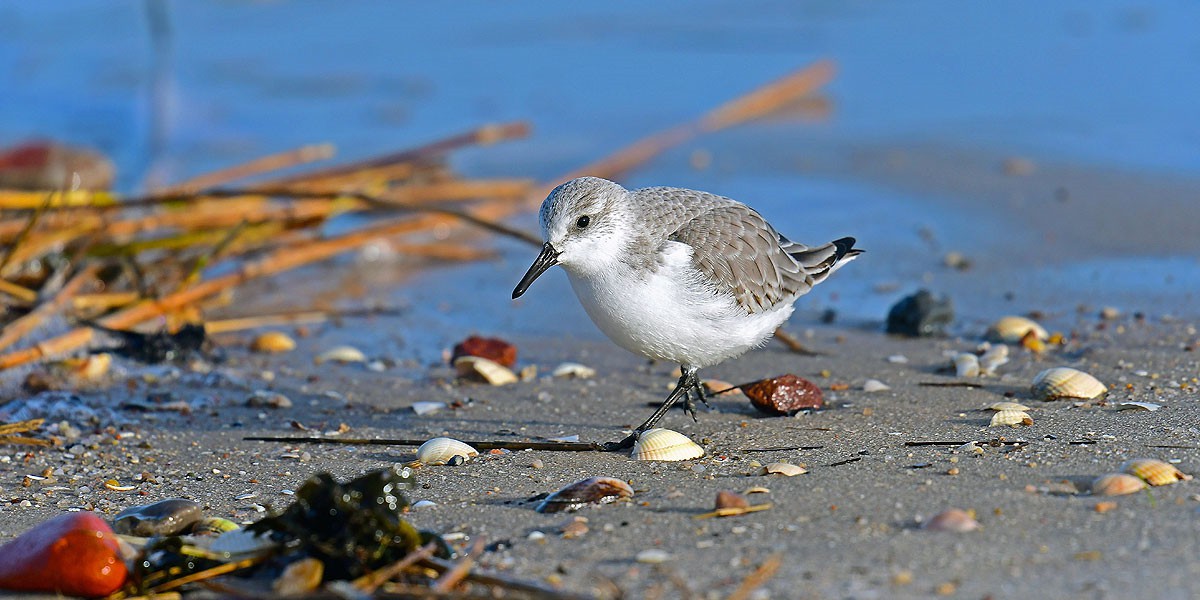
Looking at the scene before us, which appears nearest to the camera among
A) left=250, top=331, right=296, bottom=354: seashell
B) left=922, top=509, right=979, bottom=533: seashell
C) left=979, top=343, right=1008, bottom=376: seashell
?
left=922, top=509, right=979, bottom=533: seashell

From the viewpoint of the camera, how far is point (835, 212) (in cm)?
696

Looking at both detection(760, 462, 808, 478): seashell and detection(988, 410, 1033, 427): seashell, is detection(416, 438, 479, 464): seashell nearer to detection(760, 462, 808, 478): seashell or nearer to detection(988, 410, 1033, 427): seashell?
detection(760, 462, 808, 478): seashell

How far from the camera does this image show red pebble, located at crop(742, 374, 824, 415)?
4.21 metres

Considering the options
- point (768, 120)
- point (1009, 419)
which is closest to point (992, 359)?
point (1009, 419)

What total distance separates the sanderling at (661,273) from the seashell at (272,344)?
1675 millimetres

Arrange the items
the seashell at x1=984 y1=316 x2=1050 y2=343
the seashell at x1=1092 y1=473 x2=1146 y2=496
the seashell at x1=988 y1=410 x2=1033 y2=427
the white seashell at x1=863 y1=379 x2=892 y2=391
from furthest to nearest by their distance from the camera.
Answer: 1. the seashell at x1=984 y1=316 x2=1050 y2=343
2. the white seashell at x1=863 y1=379 x2=892 y2=391
3. the seashell at x1=988 y1=410 x2=1033 y2=427
4. the seashell at x1=1092 y1=473 x2=1146 y2=496

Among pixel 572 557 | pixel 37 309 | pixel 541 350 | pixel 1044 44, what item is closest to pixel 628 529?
pixel 572 557

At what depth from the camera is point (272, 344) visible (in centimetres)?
538

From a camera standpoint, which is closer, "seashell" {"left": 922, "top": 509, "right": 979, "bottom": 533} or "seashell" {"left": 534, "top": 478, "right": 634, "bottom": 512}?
"seashell" {"left": 922, "top": 509, "right": 979, "bottom": 533}

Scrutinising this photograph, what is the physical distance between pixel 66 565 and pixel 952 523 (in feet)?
6.32

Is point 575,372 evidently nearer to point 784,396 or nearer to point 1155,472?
point 784,396

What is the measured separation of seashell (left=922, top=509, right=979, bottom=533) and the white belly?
3.98 ft

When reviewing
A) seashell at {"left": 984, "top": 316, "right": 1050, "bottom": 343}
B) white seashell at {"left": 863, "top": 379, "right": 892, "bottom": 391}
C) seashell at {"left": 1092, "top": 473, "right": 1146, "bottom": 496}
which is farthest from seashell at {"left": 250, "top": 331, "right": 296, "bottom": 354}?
seashell at {"left": 1092, "top": 473, "right": 1146, "bottom": 496}

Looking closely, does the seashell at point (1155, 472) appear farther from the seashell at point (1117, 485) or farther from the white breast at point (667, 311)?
the white breast at point (667, 311)
